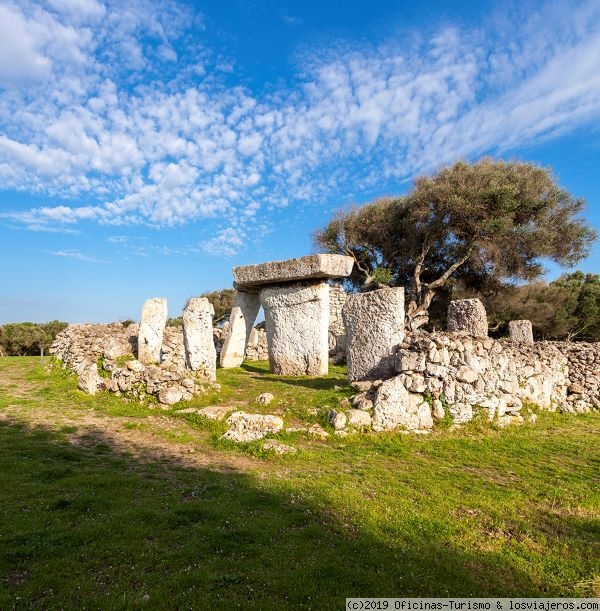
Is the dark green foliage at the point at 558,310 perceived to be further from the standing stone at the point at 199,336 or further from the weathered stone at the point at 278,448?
the weathered stone at the point at 278,448

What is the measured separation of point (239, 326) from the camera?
18.3 meters

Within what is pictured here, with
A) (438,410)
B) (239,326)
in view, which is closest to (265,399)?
(438,410)

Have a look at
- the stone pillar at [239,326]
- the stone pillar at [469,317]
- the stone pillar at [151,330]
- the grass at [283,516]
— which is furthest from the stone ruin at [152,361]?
the stone pillar at [469,317]

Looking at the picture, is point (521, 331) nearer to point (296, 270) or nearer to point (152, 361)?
point (296, 270)

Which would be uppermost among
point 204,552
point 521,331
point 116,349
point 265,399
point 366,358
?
point 521,331

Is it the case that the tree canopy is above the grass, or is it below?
above

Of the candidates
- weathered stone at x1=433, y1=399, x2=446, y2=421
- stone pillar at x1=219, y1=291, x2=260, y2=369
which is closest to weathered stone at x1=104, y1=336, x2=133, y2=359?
stone pillar at x1=219, y1=291, x2=260, y2=369

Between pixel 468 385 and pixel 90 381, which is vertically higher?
pixel 90 381

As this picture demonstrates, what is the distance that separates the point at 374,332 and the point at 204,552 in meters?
8.31

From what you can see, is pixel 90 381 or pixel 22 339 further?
pixel 22 339

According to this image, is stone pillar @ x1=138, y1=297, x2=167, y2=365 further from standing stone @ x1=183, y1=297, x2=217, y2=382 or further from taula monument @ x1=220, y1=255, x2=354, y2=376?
taula monument @ x1=220, y1=255, x2=354, y2=376

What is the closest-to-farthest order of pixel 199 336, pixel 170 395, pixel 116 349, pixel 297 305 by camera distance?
pixel 170 395, pixel 116 349, pixel 199 336, pixel 297 305

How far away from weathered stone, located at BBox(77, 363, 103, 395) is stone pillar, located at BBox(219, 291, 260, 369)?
21.4 ft

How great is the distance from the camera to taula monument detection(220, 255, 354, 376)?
14.8m
